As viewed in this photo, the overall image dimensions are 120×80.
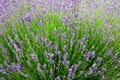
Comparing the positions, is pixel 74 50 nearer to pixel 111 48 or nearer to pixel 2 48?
pixel 111 48

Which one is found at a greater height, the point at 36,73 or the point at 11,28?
the point at 11,28

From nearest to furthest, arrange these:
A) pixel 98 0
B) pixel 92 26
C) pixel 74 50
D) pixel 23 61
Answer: pixel 23 61
pixel 74 50
pixel 92 26
pixel 98 0

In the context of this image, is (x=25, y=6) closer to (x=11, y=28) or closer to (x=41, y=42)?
(x=11, y=28)

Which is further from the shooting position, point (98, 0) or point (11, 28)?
point (98, 0)

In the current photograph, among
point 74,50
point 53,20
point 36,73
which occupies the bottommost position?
point 36,73

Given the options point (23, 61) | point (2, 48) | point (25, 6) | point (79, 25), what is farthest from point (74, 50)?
point (25, 6)

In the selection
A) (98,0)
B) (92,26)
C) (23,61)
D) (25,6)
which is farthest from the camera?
(98,0)
